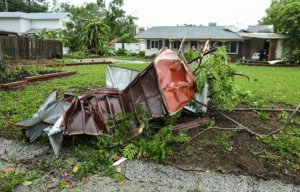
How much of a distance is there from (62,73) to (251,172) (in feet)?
32.1

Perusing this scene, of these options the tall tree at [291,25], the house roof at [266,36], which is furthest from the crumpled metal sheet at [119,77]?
the house roof at [266,36]

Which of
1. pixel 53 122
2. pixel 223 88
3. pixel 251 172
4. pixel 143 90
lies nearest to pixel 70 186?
pixel 53 122

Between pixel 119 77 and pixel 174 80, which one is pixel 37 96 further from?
pixel 174 80

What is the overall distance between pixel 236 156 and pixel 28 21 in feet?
135

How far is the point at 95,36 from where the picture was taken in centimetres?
2677

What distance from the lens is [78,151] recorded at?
3.71 m

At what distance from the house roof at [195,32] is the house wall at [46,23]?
49.8ft

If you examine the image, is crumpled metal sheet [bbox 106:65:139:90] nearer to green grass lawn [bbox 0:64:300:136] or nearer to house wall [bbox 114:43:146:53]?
green grass lawn [bbox 0:64:300:136]

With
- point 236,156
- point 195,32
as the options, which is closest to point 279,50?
point 195,32

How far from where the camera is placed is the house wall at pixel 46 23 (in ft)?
125

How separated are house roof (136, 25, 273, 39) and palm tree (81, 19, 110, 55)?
4.97 meters

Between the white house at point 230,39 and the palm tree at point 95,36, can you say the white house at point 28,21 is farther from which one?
the white house at point 230,39

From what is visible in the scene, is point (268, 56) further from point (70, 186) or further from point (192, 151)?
point (70, 186)

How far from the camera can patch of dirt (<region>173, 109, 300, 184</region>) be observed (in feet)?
10.7
